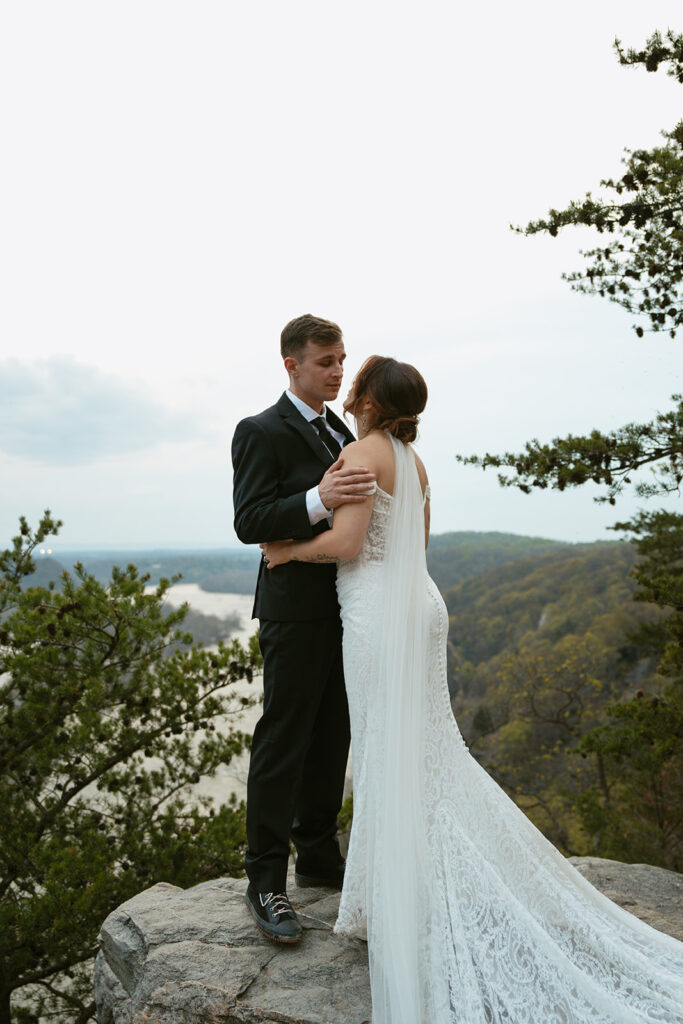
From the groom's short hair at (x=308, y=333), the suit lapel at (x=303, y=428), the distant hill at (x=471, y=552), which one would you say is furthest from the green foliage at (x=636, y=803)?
the distant hill at (x=471, y=552)

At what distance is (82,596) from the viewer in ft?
17.1

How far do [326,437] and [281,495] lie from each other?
0.37 m

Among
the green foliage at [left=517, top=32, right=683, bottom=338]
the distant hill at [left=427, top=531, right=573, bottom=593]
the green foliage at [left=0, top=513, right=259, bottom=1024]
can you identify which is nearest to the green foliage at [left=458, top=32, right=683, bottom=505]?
the green foliage at [left=517, top=32, right=683, bottom=338]

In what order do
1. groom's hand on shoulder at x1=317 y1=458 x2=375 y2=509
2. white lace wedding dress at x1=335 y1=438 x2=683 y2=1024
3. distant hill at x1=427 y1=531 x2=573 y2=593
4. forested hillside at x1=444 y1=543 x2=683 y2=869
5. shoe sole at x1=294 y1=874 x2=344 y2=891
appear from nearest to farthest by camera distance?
white lace wedding dress at x1=335 y1=438 x2=683 y2=1024 → groom's hand on shoulder at x1=317 y1=458 x2=375 y2=509 → shoe sole at x1=294 y1=874 x2=344 y2=891 → forested hillside at x1=444 y1=543 x2=683 y2=869 → distant hill at x1=427 y1=531 x2=573 y2=593

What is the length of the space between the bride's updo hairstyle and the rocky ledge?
78.8 inches

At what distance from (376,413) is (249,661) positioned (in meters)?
3.07

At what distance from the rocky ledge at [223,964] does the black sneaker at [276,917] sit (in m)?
0.05

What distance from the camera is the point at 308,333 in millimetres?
3166

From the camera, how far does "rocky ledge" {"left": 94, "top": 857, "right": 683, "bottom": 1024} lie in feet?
8.96

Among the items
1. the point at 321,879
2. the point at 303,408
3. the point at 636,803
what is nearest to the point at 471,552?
the point at 636,803

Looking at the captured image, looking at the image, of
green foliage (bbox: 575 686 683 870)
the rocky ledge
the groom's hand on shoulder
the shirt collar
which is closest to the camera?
the rocky ledge

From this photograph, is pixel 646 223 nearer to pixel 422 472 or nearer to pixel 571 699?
pixel 422 472

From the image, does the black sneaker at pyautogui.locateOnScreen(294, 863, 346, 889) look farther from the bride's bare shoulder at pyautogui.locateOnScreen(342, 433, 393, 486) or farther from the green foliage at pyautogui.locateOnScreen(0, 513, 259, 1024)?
the bride's bare shoulder at pyautogui.locateOnScreen(342, 433, 393, 486)

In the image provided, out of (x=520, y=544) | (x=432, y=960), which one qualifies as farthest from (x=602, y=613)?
(x=432, y=960)
